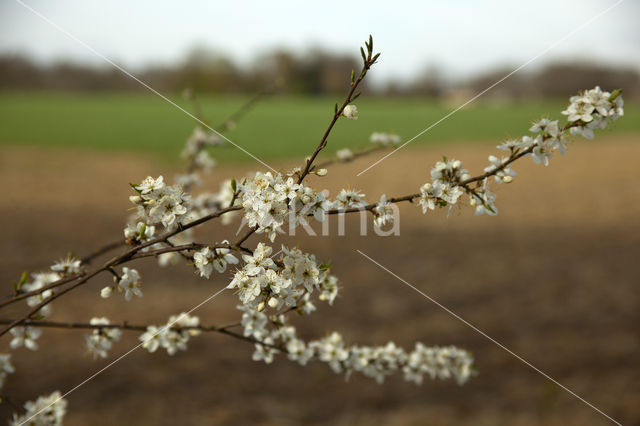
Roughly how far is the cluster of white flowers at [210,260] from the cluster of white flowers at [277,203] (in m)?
0.16

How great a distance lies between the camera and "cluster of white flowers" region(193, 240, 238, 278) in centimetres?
141

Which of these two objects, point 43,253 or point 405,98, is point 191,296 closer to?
point 43,253

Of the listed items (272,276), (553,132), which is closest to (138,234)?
(272,276)

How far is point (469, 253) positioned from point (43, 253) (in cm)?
743

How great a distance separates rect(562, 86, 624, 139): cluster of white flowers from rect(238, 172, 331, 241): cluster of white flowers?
0.85m

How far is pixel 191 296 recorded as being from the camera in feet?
20.6

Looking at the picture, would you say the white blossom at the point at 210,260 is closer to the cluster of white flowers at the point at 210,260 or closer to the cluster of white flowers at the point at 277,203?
the cluster of white flowers at the point at 210,260

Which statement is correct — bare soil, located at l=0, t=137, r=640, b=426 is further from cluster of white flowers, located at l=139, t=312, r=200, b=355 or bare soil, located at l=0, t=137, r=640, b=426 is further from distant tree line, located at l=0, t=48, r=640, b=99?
distant tree line, located at l=0, t=48, r=640, b=99

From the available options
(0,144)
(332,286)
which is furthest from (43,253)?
(0,144)

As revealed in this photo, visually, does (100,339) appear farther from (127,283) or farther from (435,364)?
(435,364)

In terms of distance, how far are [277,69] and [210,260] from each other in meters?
73.8

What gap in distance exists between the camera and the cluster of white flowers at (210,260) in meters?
1.41

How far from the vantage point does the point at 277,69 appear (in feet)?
235

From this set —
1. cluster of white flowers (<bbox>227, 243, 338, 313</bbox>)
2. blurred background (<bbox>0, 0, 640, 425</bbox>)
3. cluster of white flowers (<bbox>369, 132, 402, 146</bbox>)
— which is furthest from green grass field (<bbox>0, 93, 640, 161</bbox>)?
cluster of white flowers (<bbox>227, 243, 338, 313</bbox>)
